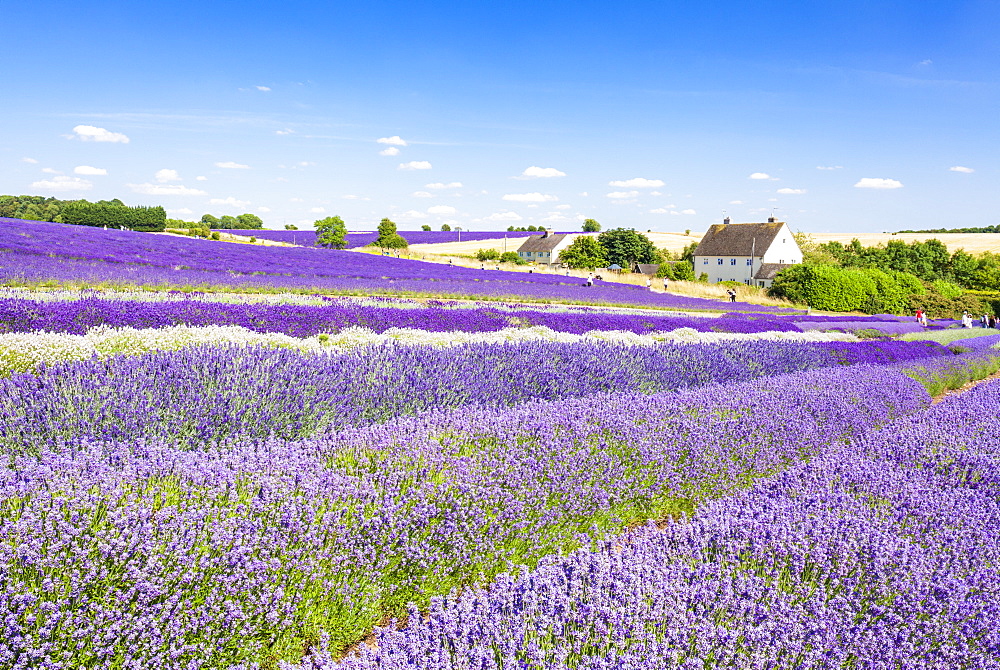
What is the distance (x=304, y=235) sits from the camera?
7531 centimetres

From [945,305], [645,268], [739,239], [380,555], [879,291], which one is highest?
[739,239]

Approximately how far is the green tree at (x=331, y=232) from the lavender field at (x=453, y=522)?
5926 centimetres

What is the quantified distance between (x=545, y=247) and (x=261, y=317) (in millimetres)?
68749

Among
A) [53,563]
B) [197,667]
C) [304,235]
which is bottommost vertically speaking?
[197,667]

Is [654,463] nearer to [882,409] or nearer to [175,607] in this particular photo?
[175,607]

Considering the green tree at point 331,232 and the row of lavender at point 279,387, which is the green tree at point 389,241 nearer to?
the green tree at point 331,232

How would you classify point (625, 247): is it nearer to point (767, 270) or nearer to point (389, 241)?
point (767, 270)

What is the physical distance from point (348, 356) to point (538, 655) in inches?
130

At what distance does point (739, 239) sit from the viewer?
5500 centimetres

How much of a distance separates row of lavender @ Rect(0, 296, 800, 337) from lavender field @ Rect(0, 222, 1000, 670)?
2.18 meters

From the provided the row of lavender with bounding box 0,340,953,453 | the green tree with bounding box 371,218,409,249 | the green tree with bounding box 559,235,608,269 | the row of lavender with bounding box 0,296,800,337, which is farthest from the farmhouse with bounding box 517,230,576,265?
the row of lavender with bounding box 0,340,953,453

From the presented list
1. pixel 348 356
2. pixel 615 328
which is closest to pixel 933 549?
pixel 348 356

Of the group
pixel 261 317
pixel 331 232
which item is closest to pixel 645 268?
pixel 331 232

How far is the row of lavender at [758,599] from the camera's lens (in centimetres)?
177
